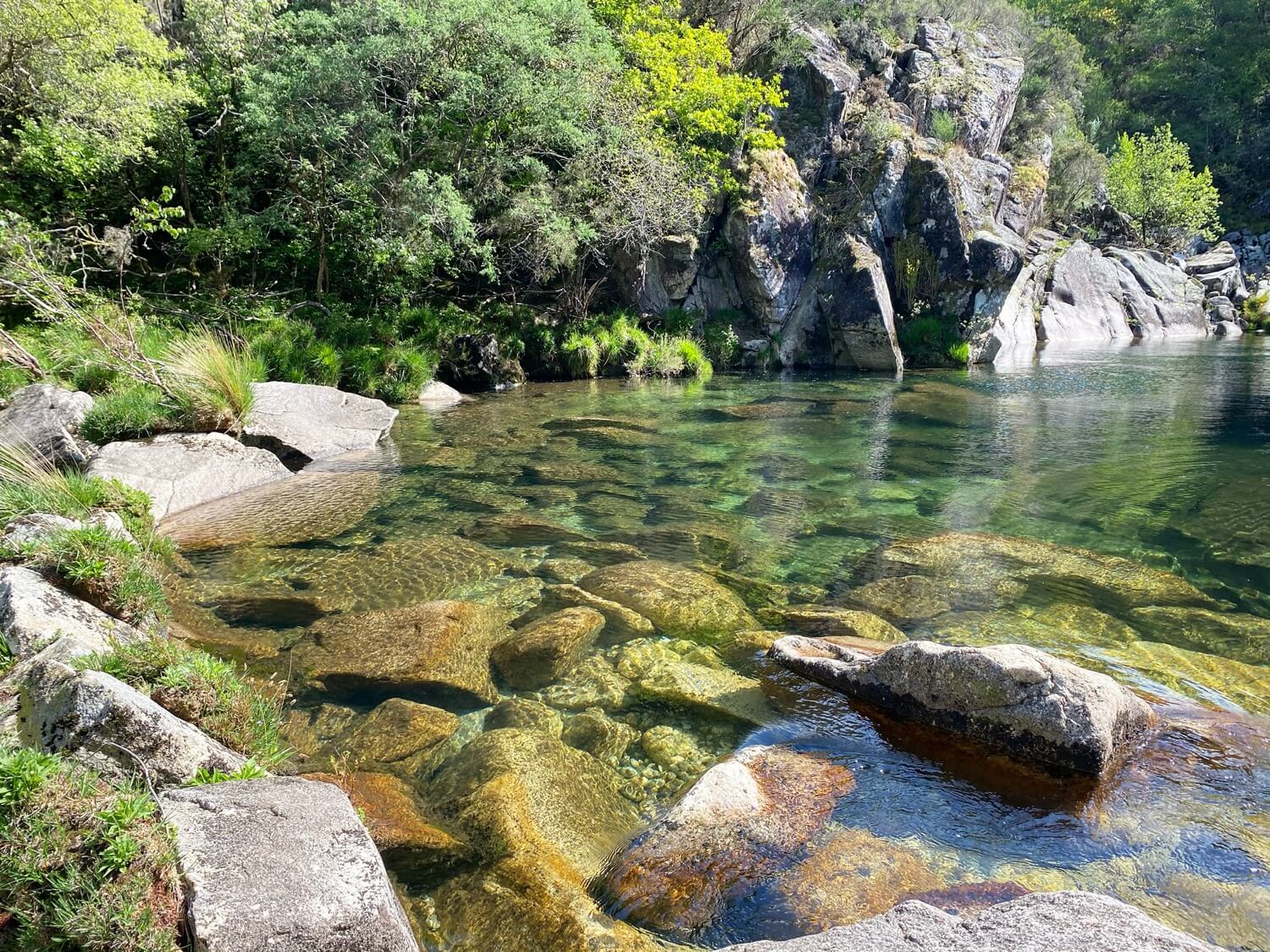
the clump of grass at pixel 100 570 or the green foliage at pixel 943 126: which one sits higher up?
the green foliage at pixel 943 126

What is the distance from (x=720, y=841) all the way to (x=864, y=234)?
93.8 feet

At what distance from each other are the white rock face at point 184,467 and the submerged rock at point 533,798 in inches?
243

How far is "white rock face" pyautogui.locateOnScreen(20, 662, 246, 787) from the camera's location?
10.3 feet

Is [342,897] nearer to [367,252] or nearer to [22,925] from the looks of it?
[22,925]

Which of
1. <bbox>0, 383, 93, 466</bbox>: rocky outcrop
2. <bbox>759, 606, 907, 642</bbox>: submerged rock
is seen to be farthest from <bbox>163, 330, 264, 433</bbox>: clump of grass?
<bbox>759, 606, 907, 642</bbox>: submerged rock

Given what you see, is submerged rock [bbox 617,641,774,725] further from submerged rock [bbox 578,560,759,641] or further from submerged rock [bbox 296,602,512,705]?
submerged rock [bbox 296,602,512,705]

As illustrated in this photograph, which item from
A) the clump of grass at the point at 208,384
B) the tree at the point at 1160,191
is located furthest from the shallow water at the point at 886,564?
the tree at the point at 1160,191

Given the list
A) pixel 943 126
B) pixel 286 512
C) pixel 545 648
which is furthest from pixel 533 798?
pixel 943 126

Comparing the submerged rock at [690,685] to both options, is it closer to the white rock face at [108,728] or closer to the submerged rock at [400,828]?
the submerged rock at [400,828]

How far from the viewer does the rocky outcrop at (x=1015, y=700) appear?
14.0 feet

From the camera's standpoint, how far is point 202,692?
4.00m

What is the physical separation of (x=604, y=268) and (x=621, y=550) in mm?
19278

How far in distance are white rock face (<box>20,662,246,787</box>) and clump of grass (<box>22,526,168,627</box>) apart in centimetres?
185

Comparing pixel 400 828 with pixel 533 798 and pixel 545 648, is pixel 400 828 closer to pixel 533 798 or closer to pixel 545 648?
pixel 533 798
